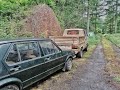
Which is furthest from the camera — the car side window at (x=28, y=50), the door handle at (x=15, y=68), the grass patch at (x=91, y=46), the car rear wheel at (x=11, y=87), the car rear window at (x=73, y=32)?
the car rear window at (x=73, y=32)

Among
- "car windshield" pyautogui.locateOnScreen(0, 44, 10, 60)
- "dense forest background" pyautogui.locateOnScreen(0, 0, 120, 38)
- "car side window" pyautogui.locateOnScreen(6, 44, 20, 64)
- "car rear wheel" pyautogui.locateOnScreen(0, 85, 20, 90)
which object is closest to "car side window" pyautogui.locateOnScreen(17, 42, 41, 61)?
"car side window" pyautogui.locateOnScreen(6, 44, 20, 64)

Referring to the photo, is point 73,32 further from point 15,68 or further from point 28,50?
point 15,68

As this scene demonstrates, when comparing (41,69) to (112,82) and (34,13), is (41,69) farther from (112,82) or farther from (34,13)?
(34,13)

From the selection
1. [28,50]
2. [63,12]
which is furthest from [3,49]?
[63,12]

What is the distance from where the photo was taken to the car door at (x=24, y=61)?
489 cm

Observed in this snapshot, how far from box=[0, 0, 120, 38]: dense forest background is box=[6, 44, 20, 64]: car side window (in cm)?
597

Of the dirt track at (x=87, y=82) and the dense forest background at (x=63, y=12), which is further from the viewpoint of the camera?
the dense forest background at (x=63, y=12)

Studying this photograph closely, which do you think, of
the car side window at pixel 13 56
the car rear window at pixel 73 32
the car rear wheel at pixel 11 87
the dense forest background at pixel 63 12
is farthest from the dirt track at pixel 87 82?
the car rear window at pixel 73 32

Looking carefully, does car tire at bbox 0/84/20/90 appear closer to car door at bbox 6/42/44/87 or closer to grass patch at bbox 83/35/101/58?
car door at bbox 6/42/44/87

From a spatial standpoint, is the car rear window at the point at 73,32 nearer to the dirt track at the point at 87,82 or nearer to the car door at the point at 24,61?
the dirt track at the point at 87,82

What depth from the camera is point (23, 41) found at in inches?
223

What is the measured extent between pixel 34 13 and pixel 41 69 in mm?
9212

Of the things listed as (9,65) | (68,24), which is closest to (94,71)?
(9,65)

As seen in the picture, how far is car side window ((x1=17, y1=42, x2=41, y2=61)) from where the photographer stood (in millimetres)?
5451
